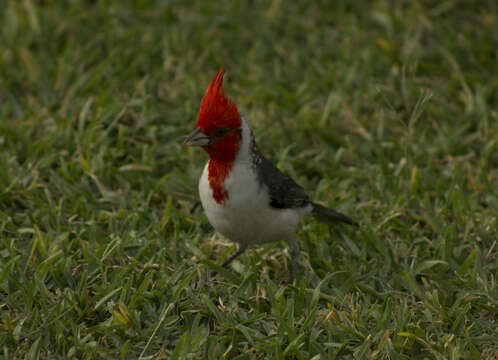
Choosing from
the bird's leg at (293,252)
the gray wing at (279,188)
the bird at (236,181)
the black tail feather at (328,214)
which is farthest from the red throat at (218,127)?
the black tail feather at (328,214)

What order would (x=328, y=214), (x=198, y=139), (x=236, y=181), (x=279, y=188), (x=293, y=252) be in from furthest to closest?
1. (x=328, y=214)
2. (x=293, y=252)
3. (x=279, y=188)
4. (x=236, y=181)
5. (x=198, y=139)

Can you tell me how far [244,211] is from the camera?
139 inches

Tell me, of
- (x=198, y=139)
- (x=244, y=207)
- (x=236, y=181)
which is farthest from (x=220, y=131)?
(x=244, y=207)

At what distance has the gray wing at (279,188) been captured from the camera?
3.66m

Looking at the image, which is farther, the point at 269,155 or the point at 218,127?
the point at 269,155

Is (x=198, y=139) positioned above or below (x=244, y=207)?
above

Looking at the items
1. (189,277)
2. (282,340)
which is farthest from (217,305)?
(282,340)

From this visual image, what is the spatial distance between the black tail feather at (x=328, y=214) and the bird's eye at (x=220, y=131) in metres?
0.90

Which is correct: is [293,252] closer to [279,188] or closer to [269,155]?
[279,188]

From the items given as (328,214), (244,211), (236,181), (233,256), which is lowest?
(233,256)

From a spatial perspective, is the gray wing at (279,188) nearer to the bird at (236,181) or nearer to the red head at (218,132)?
the bird at (236,181)

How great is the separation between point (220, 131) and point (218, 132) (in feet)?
0.04

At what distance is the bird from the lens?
3408mm

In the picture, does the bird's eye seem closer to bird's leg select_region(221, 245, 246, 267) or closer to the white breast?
the white breast
